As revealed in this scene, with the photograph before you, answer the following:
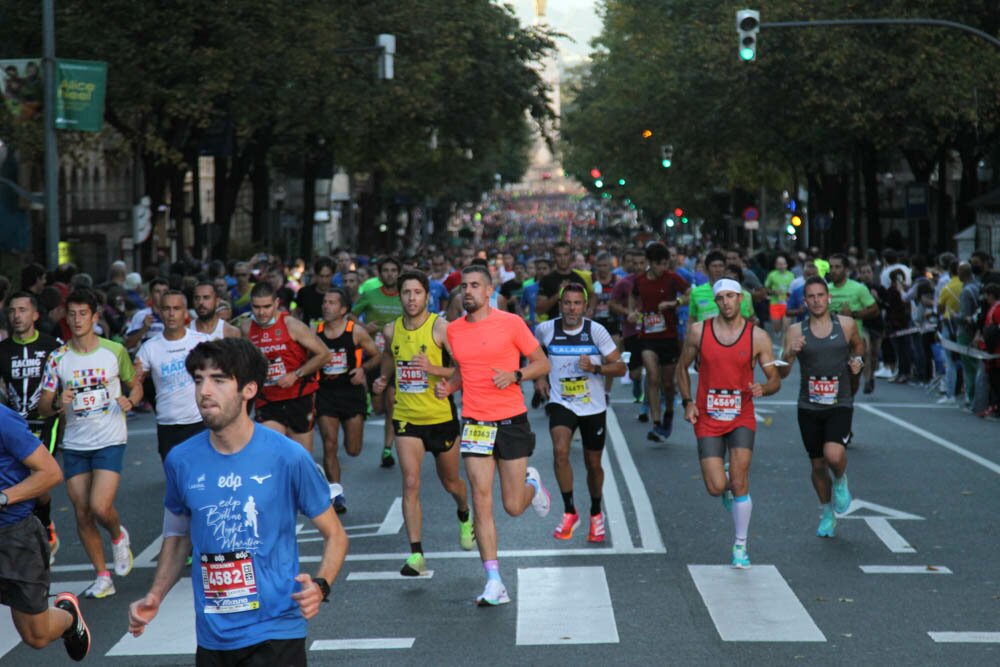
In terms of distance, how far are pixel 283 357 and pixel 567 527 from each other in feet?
7.68

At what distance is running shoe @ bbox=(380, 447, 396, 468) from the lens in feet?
53.9

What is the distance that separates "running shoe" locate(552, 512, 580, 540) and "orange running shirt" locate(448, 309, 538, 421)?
1.79m

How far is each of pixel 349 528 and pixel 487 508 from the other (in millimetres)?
2959

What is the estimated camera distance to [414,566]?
10617 mm

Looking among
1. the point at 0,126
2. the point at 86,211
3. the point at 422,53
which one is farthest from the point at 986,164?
the point at 0,126

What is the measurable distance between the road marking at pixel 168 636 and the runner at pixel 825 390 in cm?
424

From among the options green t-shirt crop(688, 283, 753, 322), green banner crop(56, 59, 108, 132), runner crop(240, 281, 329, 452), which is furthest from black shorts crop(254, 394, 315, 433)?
green banner crop(56, 59, 108, 132)

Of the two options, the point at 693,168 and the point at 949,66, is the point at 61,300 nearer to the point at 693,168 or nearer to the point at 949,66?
the point at 949,66

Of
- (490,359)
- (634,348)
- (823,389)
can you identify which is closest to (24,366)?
(490,359)

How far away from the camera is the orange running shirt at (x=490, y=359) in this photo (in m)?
10.3

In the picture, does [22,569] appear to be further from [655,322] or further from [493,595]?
[655,322]

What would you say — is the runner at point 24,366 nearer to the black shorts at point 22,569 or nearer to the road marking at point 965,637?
the black shorts at point 22,569

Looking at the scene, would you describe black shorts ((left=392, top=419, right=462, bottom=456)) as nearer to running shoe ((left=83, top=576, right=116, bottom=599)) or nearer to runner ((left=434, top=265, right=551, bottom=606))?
runner ((left=434, top=265, right=551, bottom=606))

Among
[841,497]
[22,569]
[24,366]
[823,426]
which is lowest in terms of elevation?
[841,497]
